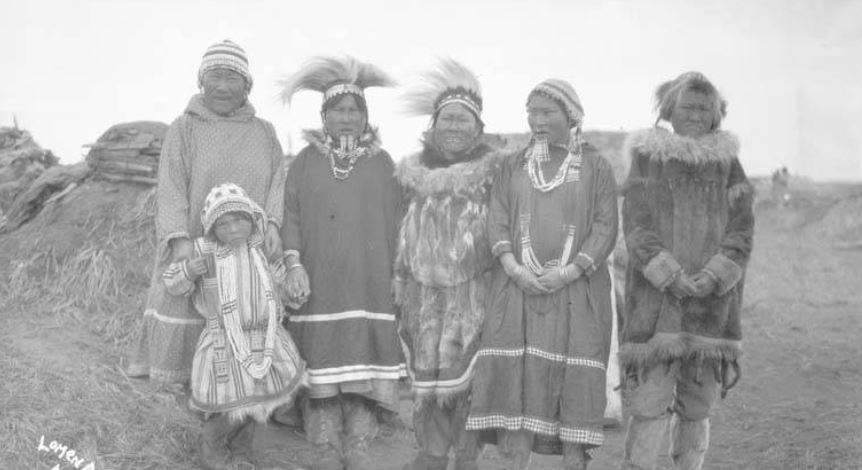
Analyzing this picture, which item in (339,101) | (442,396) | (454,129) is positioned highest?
(339,101)

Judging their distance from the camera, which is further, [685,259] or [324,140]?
[324,140]

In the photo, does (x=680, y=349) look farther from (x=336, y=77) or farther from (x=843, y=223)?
(x=843, y=223)

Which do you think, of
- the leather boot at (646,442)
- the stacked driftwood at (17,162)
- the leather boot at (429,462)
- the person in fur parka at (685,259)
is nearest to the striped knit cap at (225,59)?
the person in fur parka at (685,259)

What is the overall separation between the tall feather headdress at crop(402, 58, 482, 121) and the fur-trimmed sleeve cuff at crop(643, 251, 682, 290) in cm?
116

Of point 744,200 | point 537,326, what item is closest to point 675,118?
point 744,200

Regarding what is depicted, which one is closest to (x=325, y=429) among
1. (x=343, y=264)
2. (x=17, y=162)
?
(x=343, y=264)

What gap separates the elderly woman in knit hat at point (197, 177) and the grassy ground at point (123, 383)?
20.5 inches

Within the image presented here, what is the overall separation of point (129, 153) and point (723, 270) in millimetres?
4856

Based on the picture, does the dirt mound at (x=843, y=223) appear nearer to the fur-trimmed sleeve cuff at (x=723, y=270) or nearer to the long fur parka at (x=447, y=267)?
the fur-trimmed sleeve cuff at (x=723, y=270)

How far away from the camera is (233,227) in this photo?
396 centimetres

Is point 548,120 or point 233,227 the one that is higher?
point 548,120

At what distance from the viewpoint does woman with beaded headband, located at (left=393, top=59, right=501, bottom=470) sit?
164 inches

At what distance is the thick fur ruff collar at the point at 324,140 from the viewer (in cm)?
439

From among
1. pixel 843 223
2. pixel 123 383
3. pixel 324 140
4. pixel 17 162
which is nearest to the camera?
pixel 324 140
